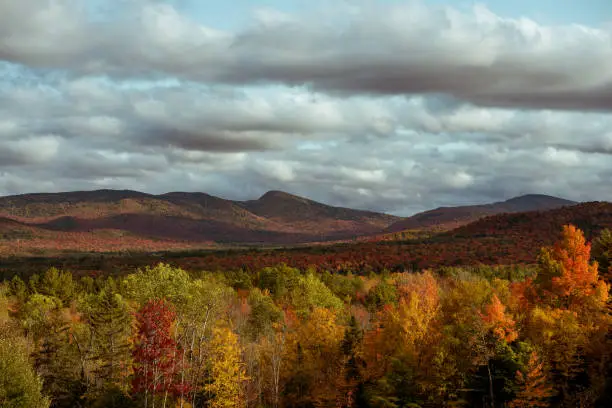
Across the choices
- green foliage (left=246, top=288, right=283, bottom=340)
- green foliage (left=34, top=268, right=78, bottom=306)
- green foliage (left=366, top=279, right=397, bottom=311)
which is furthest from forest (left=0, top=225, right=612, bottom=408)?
green foliage (left=366, top=279, right=397, bottom=311)

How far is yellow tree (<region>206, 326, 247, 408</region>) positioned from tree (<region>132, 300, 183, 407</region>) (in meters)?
6.03

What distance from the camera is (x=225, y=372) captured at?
69000 millimetres

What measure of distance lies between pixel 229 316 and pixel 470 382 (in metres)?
45.0

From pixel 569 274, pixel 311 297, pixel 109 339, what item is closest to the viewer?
pixel 569 274

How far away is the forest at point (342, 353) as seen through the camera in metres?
58.6

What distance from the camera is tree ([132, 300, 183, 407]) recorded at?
60781 millimetres

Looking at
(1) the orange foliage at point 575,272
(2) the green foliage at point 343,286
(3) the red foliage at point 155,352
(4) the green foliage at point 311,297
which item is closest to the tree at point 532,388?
(1) the orange foliage at point 575,272

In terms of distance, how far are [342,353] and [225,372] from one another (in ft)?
45.4

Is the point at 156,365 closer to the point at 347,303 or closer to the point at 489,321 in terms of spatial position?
the point at 489,321

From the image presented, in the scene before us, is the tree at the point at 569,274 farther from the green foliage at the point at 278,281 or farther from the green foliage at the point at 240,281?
the green foliage at the point at 240,281

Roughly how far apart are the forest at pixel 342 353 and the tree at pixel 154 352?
15cm

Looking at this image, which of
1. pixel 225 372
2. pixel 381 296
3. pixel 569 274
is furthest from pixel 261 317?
pixel 569 274

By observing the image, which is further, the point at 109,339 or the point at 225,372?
the point at 109,339

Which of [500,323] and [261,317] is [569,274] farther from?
A: [261,317]
